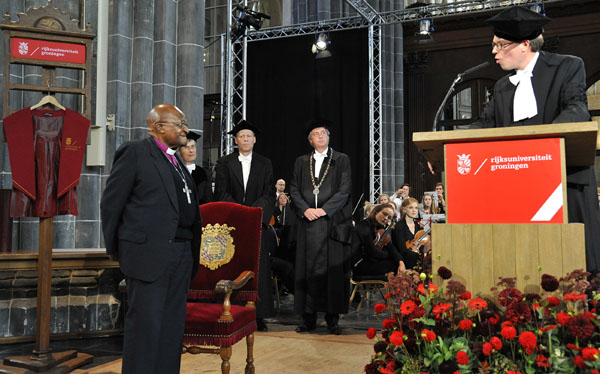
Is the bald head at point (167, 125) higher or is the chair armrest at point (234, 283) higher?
the bald head at point (167, 125)

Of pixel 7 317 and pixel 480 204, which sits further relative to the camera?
pixel 7 317

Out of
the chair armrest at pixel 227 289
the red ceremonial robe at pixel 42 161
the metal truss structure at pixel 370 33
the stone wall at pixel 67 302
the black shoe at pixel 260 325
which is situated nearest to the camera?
the chair armrest at pixel 227 289

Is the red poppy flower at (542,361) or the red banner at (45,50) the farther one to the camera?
the red banner at (45,50)

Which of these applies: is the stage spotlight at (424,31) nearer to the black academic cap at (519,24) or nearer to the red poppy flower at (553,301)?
the black academic cap at (519,24)

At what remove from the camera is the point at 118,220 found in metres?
2.75

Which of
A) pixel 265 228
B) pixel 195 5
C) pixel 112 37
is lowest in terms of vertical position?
pixel 265 228

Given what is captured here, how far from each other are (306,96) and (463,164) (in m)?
11.9

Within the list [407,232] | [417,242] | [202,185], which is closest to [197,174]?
[202,185]

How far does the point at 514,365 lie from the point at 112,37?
5.58m

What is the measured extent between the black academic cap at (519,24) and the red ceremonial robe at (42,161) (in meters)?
3.14

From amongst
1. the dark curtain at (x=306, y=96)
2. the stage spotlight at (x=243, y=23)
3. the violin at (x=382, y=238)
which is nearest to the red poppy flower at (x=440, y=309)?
the violin at (x=382, y=238)

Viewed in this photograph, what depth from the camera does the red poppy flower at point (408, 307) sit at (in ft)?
6.99

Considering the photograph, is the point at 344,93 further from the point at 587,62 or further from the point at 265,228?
the point at 265,228

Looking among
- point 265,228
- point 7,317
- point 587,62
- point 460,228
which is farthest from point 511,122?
point 587,62
